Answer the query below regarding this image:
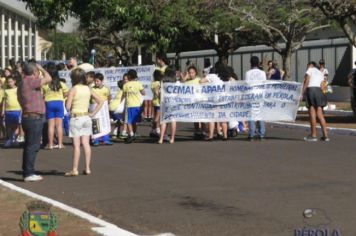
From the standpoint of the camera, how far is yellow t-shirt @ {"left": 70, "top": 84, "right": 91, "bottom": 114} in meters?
12.9

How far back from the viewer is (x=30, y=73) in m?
12.6

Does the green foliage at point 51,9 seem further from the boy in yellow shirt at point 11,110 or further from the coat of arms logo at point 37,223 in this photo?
the coat of arms logo at point 37,223

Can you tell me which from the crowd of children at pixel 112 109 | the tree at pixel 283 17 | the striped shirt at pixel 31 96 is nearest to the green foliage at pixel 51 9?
the tree at pixel 283 17

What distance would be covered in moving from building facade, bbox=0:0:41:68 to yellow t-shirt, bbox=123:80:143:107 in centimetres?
3441

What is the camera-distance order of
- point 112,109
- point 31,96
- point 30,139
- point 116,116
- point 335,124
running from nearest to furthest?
point 30,139 → point 31,96 → point 116,116 → point 112,109 → point 335,124

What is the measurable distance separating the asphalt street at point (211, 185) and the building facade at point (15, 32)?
37225 millimetres

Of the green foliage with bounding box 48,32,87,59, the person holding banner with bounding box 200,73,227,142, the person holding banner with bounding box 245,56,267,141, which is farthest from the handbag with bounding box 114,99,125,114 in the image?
the green foliage with bounding box 48,32,87,59

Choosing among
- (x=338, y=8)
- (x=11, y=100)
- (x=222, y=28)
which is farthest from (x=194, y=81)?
(x=222, y=28)

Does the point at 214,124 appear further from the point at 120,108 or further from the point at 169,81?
the point at 120,108

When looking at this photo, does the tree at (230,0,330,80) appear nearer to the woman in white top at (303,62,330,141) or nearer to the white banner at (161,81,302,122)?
the white banner at (161,81,302,122)

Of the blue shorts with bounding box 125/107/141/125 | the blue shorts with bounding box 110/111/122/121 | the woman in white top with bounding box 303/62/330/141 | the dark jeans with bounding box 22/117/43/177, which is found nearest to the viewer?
the dark jeans with bounding box 22/117/43/177

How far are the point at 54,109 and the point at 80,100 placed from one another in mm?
4027

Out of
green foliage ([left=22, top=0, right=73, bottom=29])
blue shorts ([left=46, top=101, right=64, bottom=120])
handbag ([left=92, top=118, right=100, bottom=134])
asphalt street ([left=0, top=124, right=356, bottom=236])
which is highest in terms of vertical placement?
green foliage ([left=22, top=0, right=73, bottom=29])

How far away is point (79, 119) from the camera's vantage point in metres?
12.8
